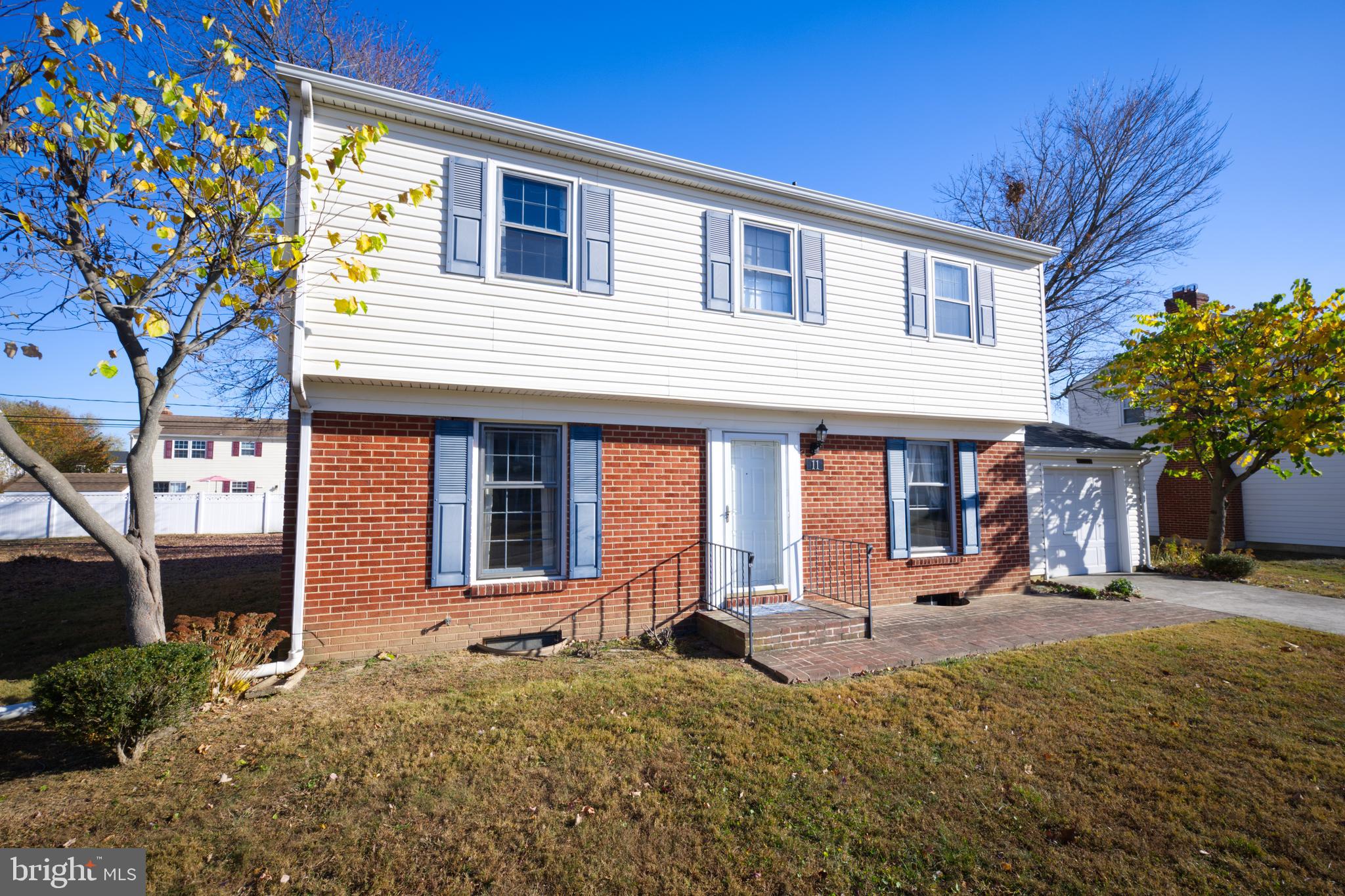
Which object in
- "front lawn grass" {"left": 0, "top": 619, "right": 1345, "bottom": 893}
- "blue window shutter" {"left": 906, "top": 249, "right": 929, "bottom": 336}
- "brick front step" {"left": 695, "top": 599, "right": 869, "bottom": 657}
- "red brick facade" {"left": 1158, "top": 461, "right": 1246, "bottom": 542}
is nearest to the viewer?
"front lawn grass" {"left": 0, "top": 619, "right": 1345, "bottom": 893}

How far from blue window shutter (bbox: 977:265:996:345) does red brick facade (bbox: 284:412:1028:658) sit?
9.22 feet

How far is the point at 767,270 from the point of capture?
28.3 ft

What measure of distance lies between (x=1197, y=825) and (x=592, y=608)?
561cm

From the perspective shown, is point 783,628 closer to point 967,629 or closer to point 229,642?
point 967,629

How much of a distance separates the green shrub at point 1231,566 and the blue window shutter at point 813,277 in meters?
10.4

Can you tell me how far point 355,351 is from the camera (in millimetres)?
6320

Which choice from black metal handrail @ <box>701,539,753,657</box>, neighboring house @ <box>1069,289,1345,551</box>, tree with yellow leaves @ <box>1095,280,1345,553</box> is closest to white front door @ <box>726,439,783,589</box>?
black metal handrail @ <box>701,539,753,657</box>

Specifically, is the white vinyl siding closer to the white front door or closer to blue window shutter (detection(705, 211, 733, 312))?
blue window shutter (detection(705, 211, 733, 312))

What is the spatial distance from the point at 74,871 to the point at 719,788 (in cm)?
347

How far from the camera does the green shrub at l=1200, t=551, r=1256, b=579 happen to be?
39.6ft

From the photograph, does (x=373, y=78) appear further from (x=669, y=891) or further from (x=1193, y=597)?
(x=1193, y=597)

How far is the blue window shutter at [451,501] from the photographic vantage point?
6719mm

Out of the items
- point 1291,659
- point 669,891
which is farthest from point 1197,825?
point 1291,659

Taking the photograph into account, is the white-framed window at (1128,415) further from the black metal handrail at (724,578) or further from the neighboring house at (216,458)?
the neighboring house at (216,458)
